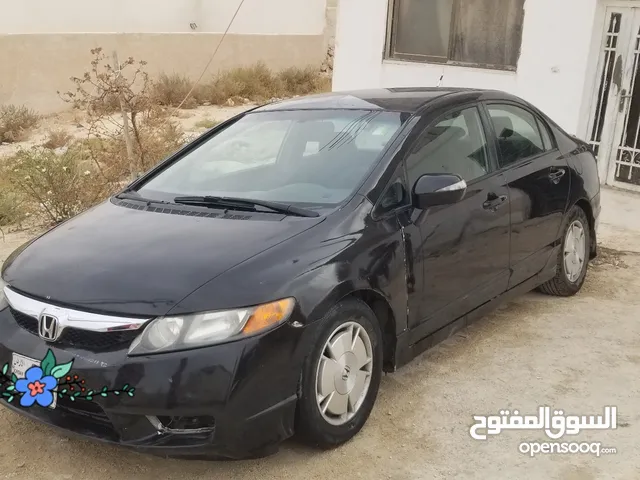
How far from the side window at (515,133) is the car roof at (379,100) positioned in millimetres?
116

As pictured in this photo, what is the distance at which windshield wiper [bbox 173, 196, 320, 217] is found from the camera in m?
3.46

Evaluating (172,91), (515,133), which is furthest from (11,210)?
(172,91)

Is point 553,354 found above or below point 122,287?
below

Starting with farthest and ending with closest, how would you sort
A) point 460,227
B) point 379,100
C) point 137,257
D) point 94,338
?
1. point 379,100
2. point 460,227
3. point 137,257
4. point 94,338

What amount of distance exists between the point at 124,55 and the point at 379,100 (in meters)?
14.5

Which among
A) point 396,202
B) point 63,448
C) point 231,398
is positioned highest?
point 396,202

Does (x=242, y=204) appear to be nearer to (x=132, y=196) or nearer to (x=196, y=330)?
(x=132, y=196)

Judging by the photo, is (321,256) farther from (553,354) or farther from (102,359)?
(553,354)

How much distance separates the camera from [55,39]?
1597cm

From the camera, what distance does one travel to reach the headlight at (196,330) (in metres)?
2.77

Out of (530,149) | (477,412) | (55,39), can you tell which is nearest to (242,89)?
(55,39)

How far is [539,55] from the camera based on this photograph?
829cm

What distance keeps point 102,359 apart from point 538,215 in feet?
9.56

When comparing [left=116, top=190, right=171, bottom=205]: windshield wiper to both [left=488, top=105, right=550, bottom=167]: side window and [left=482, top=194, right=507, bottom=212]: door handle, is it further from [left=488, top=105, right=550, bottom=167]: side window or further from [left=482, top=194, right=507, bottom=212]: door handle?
[left=488, top=105, right=550, bottom=167]: side window
